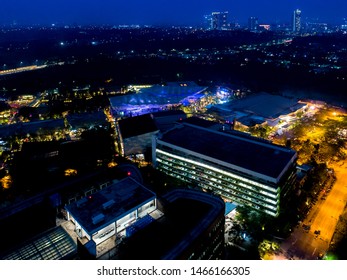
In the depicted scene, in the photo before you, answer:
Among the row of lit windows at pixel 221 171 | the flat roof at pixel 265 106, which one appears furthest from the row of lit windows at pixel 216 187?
the flat roof at pixel 265 106

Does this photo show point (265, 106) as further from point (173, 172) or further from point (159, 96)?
point (173, 172)

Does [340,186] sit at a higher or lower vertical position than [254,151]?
lower

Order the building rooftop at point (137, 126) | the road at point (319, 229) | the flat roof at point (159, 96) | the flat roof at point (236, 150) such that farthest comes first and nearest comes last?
the flat roof at point (159, 96)
the building rooftop at point (137, 126)
the flat roof at point (236, 150)
the road at point (319, 229)

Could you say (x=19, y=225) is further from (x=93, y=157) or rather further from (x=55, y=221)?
(x=93, y=157)

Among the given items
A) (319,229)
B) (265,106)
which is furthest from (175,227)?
(265,106)

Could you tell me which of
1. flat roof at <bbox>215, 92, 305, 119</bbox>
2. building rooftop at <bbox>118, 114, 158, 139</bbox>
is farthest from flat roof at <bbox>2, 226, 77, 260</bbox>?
flat roof at <bbox>215, 92, 305, 119</bbox>

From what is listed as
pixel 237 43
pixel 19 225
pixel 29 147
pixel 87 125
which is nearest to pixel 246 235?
pixel 19 225

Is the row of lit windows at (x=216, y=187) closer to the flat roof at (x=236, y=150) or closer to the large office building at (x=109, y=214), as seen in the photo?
the flat roof at (x=236, y=150)
